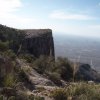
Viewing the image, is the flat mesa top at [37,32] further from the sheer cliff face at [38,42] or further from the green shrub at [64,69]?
the green shrub at [64,69]

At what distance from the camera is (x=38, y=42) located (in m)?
39.8

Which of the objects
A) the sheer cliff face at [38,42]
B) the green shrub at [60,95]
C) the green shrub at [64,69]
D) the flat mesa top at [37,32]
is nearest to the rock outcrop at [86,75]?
the green shrub at [64,69]

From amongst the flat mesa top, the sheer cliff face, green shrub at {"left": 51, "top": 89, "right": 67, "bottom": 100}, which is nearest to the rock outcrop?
the sheer cliff face

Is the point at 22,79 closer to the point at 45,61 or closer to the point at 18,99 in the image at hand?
the point at 18,99

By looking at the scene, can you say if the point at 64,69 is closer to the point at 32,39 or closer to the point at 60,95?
the point at 32,39

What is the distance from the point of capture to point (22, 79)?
13.9m

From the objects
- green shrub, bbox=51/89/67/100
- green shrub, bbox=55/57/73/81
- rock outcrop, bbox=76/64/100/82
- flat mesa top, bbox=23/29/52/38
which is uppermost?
flat mesa top, bbox=23/29/52/38

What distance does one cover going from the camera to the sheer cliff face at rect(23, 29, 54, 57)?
3778 cm

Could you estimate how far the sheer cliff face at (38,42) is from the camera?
37.8m

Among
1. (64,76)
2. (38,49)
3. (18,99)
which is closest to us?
(18,99)

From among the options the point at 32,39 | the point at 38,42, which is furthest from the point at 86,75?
the point at 32,39

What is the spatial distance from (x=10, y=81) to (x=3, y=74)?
1.00m

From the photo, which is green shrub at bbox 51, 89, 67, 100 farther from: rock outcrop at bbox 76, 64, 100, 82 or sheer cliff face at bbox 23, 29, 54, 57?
sheer cliff face at bbox 23, 29, 54, 57

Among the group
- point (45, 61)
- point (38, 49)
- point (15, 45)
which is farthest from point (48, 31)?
point (45, 61)
